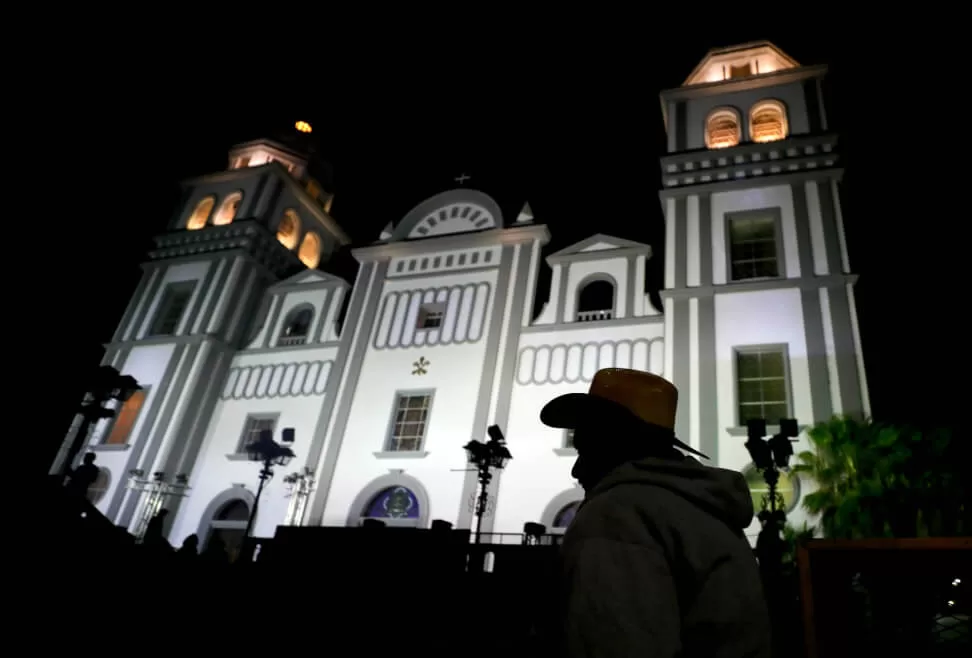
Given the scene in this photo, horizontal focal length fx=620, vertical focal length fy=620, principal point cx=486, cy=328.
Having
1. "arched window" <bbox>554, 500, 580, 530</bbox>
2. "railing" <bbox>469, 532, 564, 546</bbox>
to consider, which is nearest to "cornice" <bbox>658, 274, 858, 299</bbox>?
"arched window" <bbox>554, 500, 580, 530</bbox>

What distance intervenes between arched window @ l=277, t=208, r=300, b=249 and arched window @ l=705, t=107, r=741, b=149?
1593cm

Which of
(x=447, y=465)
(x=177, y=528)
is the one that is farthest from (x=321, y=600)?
(x=177, y=528)

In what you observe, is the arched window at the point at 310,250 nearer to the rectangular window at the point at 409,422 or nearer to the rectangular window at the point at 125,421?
the rectangular window at the point at 125,421

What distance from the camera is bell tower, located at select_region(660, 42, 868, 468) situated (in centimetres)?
1311

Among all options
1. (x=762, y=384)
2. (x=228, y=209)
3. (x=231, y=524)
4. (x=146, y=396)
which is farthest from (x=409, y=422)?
(x=228, y=209)

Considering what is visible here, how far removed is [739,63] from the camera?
19.8 meters

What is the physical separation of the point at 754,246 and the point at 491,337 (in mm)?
7262

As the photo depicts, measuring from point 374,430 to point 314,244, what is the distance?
12161 millimetres

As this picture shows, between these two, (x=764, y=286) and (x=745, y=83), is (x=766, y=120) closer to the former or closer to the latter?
(x=745, y=83)

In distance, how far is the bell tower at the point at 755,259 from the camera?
43.0ft

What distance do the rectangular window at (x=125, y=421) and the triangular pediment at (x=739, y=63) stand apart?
1988 cm

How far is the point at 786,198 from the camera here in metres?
15.9

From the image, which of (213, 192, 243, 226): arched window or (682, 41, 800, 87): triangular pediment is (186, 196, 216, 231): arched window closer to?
(213, 192, 243, 226): arched window

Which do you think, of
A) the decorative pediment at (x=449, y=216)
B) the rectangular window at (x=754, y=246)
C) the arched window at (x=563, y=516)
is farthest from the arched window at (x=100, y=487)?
the rectangular window at (x=754, y=246)
